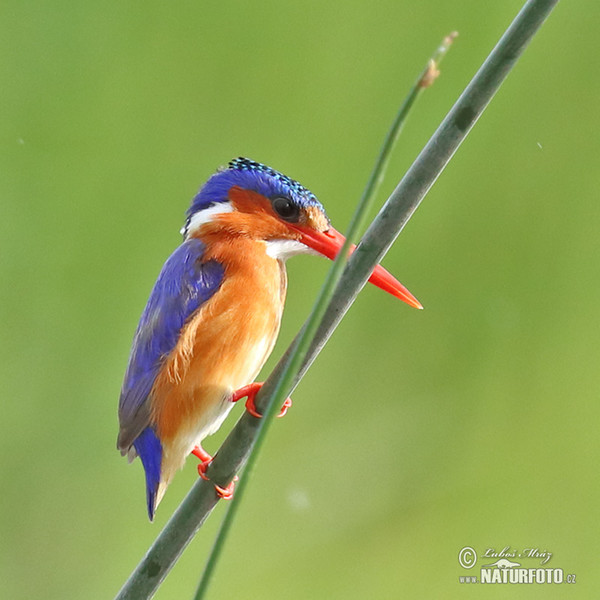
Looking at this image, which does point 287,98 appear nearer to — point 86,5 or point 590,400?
point 86,5

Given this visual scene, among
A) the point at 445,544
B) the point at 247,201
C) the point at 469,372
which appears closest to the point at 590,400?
the point at 469,372

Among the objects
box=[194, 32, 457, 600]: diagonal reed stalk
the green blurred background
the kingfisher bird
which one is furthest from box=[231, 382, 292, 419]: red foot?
the green blurred background

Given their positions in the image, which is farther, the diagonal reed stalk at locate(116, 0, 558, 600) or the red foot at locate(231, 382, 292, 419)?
the red foot at locate(231, 382, 292, 419)

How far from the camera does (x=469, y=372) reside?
337 centimetres

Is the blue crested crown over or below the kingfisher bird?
over

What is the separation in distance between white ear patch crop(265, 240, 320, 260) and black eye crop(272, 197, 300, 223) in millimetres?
49

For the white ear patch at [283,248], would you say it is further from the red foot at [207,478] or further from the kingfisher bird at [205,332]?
the red foot at [207,478]

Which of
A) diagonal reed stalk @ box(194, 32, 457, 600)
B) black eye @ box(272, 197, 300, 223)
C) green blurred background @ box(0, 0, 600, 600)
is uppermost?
diagonal reed stalk @ box(194, 32, 457, 600)

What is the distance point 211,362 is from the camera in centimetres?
185

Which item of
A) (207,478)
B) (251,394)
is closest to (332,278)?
(207,478)

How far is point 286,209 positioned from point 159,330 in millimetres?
378

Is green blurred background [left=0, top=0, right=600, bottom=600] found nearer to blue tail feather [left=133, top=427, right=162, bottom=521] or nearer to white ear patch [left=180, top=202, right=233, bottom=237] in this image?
white ear patch [left=180, top=202, right=233, bottom=237]

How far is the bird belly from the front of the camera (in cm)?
185

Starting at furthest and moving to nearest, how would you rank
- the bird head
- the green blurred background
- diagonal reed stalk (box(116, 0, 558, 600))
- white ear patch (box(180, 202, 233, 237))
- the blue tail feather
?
the green blurred background
white ear patch (box(180, 202, 233, 237))
the bird head
the blue tail feather
diagonal reed stalk (box(116, 0, 558, 600))
